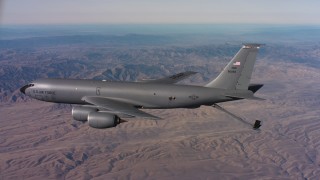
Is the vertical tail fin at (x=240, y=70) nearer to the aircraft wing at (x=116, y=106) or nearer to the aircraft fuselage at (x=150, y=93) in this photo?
the aircraft fuselage at (x=150, y=93)

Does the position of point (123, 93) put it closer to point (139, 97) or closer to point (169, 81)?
point (139, 97)

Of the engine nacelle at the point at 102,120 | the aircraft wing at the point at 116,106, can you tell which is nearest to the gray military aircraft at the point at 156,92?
the aircraft wing at the point at 116,106

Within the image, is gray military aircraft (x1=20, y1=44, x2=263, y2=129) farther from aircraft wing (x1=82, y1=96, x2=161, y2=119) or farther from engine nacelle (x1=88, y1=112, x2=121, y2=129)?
engine nacelle (x1=88, y1=112, x2=121, y2=129)

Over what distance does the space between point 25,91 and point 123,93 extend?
58.2ft

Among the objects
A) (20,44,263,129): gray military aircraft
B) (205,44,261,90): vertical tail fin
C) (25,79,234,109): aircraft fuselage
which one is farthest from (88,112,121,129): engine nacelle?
(205,44,261,90): vertical tail fin

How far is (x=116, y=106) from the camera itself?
50.0 m

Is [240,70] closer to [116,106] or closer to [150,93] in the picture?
[150,93]

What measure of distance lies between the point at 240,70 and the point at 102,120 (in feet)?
70.3

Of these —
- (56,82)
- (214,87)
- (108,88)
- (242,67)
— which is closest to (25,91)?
(56,82)

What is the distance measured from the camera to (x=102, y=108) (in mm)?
50875

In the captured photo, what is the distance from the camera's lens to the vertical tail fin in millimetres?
50781

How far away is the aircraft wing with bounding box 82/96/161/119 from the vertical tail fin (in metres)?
13.5

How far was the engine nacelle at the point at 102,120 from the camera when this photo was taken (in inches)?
1859

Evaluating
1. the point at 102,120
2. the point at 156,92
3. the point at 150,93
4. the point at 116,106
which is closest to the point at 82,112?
the point at 102,120
